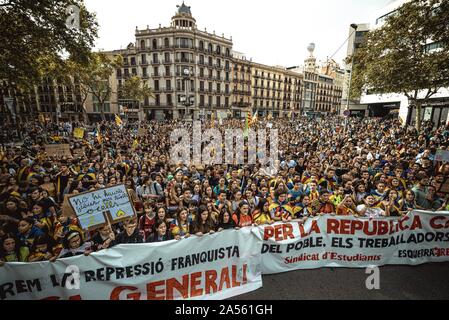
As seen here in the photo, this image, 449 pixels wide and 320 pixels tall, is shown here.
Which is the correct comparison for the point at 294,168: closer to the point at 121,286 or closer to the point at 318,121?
the point at 121,286

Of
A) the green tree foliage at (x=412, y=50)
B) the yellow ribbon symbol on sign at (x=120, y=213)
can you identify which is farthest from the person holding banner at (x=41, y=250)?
the green tree foliage at (x=412, y=50)

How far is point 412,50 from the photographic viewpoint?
13.8 m

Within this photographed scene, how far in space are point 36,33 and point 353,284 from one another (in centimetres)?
1297

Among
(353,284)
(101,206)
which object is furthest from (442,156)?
(101,206)

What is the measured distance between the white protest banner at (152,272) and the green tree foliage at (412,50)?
51.2ft

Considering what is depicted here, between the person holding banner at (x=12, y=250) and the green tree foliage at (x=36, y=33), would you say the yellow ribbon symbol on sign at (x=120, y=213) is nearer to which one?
the person holding banner at (x=12, y=250)

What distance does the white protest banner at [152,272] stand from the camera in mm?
2984

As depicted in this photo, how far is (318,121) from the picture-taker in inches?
1110

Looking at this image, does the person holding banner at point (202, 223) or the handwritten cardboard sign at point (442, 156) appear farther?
the handwritten cardboard sign at point (442, 156)

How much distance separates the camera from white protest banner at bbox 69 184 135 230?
381 cm

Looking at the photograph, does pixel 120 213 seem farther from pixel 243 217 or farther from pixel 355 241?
pixel 355 241

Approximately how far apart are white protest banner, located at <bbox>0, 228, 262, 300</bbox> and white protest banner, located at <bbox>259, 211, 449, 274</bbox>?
0.63 metres

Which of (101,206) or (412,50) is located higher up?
(412,50)

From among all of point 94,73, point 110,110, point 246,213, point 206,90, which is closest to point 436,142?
point 246,213
